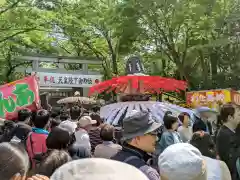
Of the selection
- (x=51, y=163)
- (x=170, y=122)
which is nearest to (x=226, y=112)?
(x=170, y=122)

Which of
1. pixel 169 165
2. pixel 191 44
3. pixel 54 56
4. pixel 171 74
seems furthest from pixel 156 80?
pixel 171 74

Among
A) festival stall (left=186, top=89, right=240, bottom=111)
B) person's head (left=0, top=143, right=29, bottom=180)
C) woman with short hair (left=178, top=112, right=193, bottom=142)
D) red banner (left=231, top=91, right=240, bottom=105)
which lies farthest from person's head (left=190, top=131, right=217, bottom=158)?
red banner (left=231, top=91, right=240, bottom=105)

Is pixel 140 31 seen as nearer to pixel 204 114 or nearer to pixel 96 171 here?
pixel 204 114

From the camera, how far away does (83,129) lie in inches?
201

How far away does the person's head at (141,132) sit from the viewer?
2689 mm

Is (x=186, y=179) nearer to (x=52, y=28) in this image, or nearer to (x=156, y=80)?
(x=156, y=80)

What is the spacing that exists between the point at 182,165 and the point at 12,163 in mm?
849

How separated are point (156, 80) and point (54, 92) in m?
21.6

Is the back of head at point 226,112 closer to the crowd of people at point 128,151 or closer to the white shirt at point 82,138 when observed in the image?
the crowd of people at point 128,151

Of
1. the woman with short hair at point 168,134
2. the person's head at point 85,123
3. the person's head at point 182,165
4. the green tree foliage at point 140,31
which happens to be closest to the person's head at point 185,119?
the woman with short hair at point 168,134

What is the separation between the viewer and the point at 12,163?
71.6 inches

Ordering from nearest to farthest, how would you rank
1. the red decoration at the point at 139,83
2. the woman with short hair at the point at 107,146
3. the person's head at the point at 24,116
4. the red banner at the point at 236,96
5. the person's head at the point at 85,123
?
the woman with short hair at the point at 107,146, the red decoration at the point at 139,83, the person's head at the point at 24,116, the person's head at the point at 85,123, the red banner at the point at 236,96

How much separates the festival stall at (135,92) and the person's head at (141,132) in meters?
1.12

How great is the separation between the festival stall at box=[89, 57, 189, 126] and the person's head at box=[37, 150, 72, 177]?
3.88 ft
